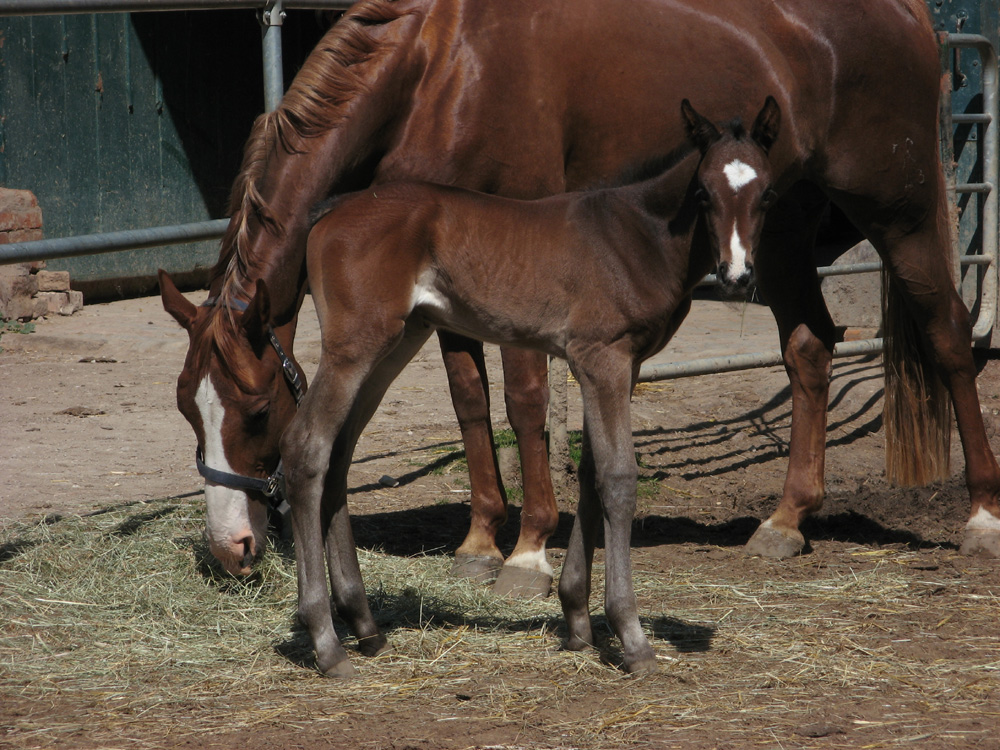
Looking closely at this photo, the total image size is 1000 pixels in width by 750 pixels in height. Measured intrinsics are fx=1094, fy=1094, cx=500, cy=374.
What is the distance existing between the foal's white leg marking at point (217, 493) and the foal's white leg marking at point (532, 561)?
3.50 feet

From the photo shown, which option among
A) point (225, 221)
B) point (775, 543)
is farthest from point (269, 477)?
point (775, 543)

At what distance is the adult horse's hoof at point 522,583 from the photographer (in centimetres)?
396

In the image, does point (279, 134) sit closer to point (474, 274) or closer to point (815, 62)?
point (474, 274)

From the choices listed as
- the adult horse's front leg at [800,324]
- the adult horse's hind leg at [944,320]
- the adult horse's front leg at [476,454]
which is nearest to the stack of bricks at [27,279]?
the adult horse's front leg at [476,454]

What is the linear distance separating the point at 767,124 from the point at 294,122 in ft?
4.93

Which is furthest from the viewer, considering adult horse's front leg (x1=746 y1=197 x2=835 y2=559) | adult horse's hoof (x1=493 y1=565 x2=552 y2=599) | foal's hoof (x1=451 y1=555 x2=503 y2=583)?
adult horse's front leg (x1=746 y1=197 x2=835 y2=559)

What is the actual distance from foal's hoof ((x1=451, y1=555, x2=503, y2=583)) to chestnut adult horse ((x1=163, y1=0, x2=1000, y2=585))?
0.03 metres

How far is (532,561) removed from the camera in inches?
159

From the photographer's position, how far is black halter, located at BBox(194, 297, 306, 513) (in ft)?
11.0

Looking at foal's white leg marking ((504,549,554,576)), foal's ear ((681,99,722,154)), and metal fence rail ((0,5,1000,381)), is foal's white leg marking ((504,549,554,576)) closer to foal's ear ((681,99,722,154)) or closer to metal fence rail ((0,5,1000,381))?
metal fence rail ((0,5,1000,381))

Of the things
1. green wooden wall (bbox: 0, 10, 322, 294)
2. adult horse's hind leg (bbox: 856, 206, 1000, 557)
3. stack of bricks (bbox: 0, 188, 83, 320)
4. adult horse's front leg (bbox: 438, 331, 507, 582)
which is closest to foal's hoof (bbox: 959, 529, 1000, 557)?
adult horse's hind leg (bbox: 856, 206, 1000, 557)

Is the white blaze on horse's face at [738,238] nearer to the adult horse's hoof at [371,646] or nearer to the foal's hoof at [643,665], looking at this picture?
the foal's hoof at [643,665]

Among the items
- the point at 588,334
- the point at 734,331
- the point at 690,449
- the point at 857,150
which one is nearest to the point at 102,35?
the point at 734,331

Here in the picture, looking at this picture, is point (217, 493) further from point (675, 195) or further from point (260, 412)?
point (675, 195)
